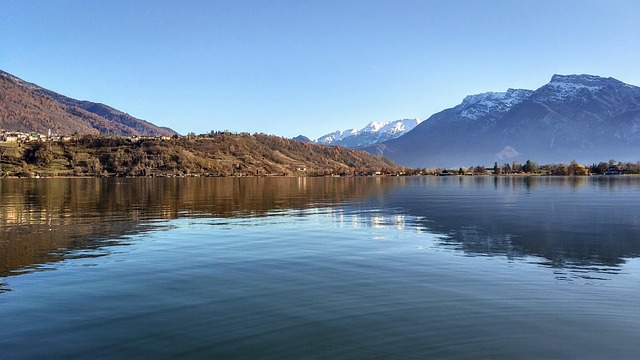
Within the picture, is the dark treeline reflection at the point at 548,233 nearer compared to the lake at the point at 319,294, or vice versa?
the lake at the point at 319,294

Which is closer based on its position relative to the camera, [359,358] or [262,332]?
[359,358]

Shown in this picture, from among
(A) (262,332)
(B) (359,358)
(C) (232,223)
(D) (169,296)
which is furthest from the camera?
(C) (232,223)

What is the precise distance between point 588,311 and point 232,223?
44.1m

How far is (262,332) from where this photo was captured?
19609 mm

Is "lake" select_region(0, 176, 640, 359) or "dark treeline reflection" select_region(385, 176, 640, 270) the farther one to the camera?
"dark treeline reflection" select_region(385, 176, 640, 270)

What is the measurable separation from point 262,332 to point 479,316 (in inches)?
398

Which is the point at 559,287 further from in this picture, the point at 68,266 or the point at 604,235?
the point at 68,266

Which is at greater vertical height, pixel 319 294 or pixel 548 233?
pixel 548 233

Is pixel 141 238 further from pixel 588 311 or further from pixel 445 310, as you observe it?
pixel 588 311

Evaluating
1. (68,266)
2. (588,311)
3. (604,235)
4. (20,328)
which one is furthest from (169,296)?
(604,235)

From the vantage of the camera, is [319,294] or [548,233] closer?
[319,294]

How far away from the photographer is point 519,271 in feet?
104

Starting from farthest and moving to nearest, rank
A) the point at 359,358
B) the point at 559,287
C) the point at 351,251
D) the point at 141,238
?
1. the point at 141,238
2. the point at 351,251
3. the point at 559,287
4. the point at 359,358

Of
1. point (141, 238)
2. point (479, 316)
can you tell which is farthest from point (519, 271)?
point (141, 238)
